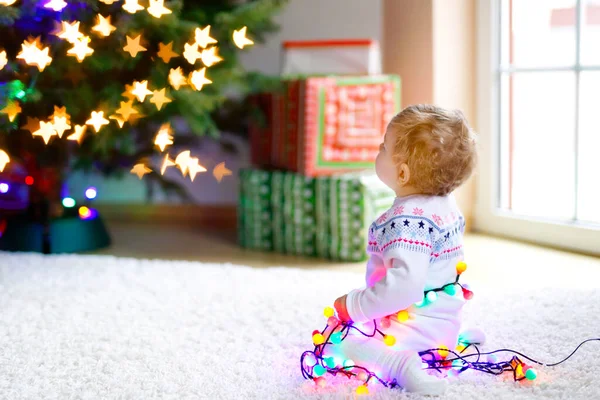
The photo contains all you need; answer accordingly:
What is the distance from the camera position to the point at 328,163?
2295mm

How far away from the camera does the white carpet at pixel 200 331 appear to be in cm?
119

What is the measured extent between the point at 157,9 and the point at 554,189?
147 centimetres

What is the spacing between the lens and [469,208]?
2725 mm

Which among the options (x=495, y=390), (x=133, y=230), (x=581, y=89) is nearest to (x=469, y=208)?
(x=581, y=89)

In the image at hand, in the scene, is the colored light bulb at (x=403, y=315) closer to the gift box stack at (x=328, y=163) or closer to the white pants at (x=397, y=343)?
the white pants at (x=397, y=343)

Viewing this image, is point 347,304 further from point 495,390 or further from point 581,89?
point 581,89

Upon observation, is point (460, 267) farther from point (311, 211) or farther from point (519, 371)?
point (311, 211)

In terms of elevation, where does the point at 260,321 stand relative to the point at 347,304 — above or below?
below

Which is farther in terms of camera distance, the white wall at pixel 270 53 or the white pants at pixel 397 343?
the white wall at pixel 270 53

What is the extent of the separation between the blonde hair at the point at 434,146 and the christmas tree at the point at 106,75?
2.38ft

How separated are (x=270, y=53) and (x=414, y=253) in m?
2.02

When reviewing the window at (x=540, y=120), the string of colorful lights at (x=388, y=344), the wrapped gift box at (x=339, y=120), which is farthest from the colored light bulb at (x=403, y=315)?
the window at (x=540, y=120)

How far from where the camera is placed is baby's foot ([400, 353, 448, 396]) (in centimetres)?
113

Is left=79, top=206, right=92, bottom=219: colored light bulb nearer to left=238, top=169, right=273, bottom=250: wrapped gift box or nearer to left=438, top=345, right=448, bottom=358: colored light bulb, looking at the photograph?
left=238, top=169, right=273, bottom=250: wrapped gift box
